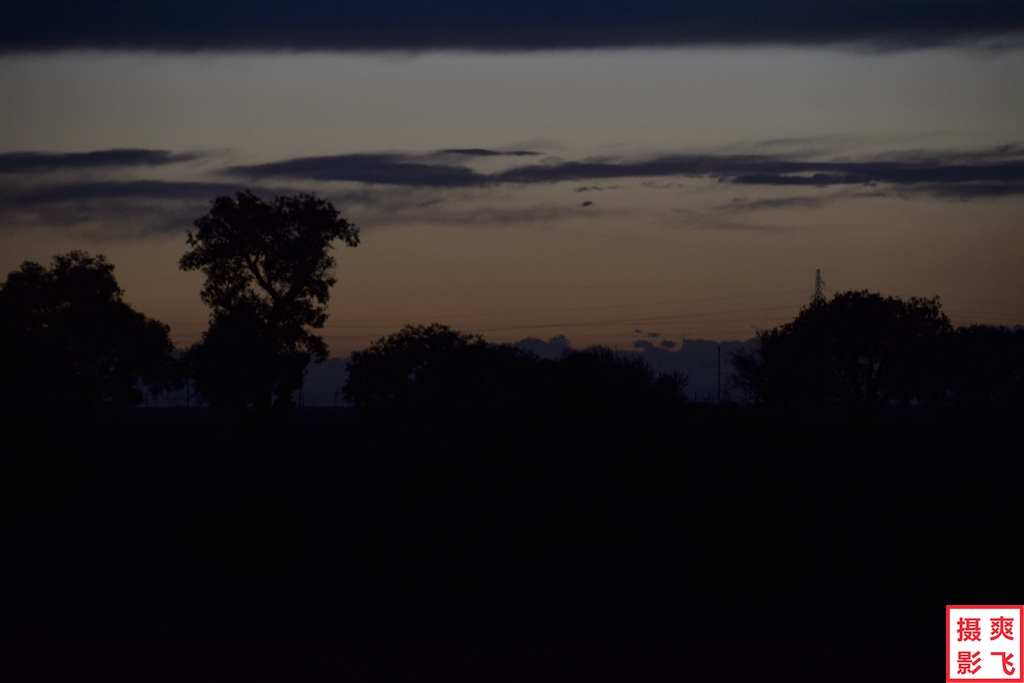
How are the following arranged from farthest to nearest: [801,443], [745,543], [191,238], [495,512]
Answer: [191,238] → [801,443] → [495,512] → [745,543]

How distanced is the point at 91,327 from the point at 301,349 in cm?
1402

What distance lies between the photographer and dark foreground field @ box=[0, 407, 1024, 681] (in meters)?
12.2

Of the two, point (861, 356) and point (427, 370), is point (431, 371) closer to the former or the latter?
point (427, 370)

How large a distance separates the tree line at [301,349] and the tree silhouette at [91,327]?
3.3 inches

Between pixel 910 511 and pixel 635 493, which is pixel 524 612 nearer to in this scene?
pixel 635 493

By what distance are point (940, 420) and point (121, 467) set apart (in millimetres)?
35878

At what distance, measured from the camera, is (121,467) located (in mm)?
34219

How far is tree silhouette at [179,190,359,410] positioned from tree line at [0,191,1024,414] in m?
0.08

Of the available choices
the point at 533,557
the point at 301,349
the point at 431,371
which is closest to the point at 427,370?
the point at 431,371

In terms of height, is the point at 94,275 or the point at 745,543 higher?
the point at 94,275

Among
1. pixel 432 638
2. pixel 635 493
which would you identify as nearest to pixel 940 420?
pixel 635 493

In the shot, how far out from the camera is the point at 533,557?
736 inches

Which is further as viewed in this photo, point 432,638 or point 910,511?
point 910,511

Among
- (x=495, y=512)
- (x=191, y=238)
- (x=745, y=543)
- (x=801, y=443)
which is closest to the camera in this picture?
(x=745, y=543)
